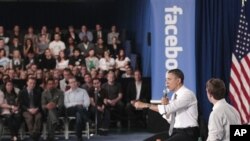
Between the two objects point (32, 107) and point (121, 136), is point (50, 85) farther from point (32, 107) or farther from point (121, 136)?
point (121, 136)

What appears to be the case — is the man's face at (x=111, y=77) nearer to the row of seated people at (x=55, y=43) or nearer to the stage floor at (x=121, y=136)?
the stage floor at (x=121, y=136)

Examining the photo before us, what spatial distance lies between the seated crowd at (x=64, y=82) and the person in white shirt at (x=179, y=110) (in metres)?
4.57

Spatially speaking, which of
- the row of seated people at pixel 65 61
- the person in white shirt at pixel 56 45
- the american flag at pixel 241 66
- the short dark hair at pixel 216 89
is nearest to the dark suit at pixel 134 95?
the row of seated people at pixel 65 61

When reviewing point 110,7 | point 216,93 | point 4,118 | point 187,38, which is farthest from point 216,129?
point 110,7

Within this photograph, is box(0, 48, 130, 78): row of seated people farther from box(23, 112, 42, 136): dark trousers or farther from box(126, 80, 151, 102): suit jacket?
Result: box(23, 112, 42, 136): dark trousers

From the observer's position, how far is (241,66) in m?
11.6

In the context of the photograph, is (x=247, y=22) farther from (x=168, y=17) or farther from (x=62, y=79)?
(x=62, y=79)

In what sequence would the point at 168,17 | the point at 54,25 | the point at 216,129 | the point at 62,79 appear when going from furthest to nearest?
the point at 54,25 < the point at 62,79 < the point at 168,17 < the point at 216,129

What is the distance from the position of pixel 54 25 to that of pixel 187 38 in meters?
7.80

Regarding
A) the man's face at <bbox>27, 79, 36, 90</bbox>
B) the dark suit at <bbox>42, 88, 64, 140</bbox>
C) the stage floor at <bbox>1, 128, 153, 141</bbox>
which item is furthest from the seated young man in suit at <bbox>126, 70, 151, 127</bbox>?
the man's face at <bbox>27, 79, 36, 90</bbox>

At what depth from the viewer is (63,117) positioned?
38.3ft

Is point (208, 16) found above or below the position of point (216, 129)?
above

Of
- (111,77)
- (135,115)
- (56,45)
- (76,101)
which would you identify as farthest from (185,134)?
(56,45)

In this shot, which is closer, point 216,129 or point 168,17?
point 216,129
